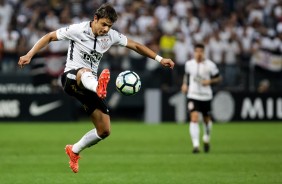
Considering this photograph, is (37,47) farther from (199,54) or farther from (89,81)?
(199,54)

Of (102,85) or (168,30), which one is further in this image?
(168,30)

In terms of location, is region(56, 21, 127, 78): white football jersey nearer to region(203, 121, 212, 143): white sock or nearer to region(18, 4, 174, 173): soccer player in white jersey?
region(18, 4, 174, 173): soccer player in white jersey

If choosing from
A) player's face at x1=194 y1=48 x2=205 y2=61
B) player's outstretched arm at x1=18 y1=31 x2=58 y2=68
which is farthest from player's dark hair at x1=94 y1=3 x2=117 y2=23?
player's face at x1=194 y1=48 x2=205 y2=61

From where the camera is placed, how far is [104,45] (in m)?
11.0

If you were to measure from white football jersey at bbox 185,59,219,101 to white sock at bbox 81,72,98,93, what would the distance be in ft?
20.0

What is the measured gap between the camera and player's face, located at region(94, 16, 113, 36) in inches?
418

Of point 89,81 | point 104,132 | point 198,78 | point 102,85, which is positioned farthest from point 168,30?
point 102,85

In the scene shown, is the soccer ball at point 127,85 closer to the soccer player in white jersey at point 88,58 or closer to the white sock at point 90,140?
the soccer player in white jersey at point 88,58

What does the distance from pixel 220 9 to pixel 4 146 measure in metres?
12.8

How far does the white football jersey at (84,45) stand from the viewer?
35.8 feet

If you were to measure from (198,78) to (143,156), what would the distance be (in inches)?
91.0

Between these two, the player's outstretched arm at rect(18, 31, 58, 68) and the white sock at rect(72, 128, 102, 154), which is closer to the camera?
the player's outstretched arm at rect(18, 31, 58, 68)

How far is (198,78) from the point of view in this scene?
16.5 metres

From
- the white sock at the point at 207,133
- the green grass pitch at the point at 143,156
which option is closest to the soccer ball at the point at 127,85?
the green grass pitch at the point at 143,156
